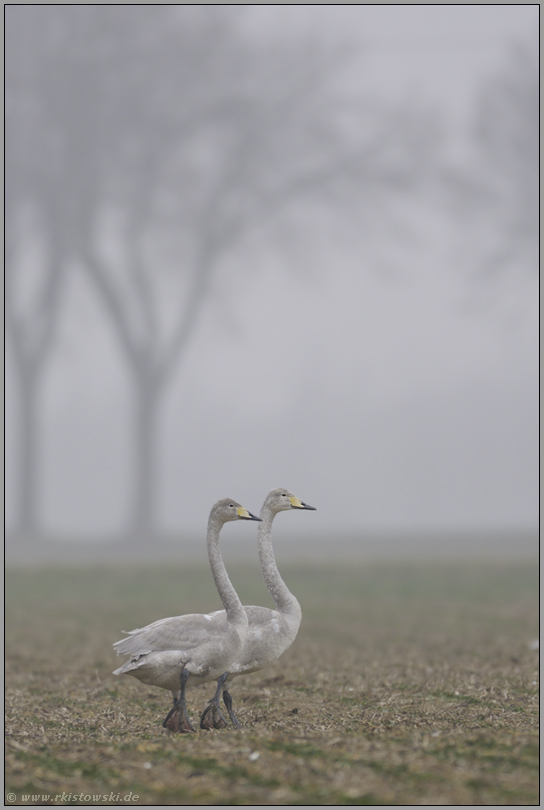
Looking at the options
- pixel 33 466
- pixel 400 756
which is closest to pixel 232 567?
pixel 33 466

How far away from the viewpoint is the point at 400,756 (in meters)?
6.79

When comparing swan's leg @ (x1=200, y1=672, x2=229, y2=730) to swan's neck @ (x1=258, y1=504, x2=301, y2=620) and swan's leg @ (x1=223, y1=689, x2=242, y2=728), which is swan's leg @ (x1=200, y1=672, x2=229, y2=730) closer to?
swan's leg @ (x1=223, y1=689, x2=242, y2=728)

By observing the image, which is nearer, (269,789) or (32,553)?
(269,789)

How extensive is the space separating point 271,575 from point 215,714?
1.47 meters

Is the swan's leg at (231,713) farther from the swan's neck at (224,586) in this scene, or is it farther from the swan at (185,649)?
the swan's neck at (224,586)

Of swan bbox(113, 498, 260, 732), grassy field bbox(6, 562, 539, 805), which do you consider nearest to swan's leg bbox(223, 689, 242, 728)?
grassy field bbox(6, 562, 539, 805)

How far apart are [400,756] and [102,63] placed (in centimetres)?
3755

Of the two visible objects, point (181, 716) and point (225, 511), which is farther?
point (225, 511)

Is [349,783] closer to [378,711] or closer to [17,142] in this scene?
[378,711]

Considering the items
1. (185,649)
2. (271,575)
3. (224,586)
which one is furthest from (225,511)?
(185,649)

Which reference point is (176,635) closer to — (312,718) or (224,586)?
(224,586)

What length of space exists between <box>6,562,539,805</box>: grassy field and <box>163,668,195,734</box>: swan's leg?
0.38 feet

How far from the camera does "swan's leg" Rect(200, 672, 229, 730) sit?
818 centimetres

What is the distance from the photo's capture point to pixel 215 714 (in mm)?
8281
